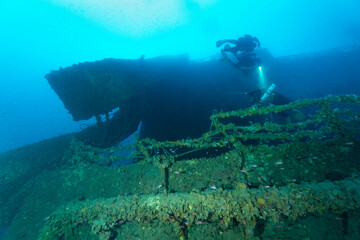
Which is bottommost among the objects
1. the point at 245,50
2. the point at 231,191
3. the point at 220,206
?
the point at 220,206

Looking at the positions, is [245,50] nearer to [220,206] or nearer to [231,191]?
[231,191]

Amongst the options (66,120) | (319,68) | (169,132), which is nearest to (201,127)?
(169,132)

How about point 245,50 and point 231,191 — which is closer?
point 231,191

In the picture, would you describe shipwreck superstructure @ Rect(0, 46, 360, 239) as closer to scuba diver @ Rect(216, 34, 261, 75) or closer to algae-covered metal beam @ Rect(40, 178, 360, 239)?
algae-covered metal beam @ Rect(40, 178, 360, 239)

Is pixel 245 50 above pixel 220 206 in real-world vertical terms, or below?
above

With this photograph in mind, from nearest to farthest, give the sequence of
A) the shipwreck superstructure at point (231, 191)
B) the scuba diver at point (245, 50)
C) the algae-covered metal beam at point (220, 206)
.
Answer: the algae-covered metal beam at point (220, 206), the shipwreck superstructure at point (231, 191), the scuba diver at point (245, 50)

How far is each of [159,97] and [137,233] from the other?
7566 mm

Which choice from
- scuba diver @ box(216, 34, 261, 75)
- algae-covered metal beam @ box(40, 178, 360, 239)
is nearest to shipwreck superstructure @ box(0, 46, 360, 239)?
algae-covered metal beam @ box(40, 178, 360, 239)

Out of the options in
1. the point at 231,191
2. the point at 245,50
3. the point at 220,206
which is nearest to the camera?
the point at 220,206

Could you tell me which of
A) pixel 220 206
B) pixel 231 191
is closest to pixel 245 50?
pixel 231 191

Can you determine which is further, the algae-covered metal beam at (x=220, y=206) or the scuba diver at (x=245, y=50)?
the scuba diver at (x=245, y=50)

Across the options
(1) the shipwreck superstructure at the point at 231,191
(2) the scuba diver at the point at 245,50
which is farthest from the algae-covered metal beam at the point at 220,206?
(2) the scuba diver at the point at 245,50

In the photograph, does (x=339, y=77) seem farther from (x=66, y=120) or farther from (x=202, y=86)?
(x=66, y=120)

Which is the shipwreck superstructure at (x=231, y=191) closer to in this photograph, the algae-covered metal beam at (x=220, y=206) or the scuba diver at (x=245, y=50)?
the algae-covered metal beam at (x=220, y=206)
